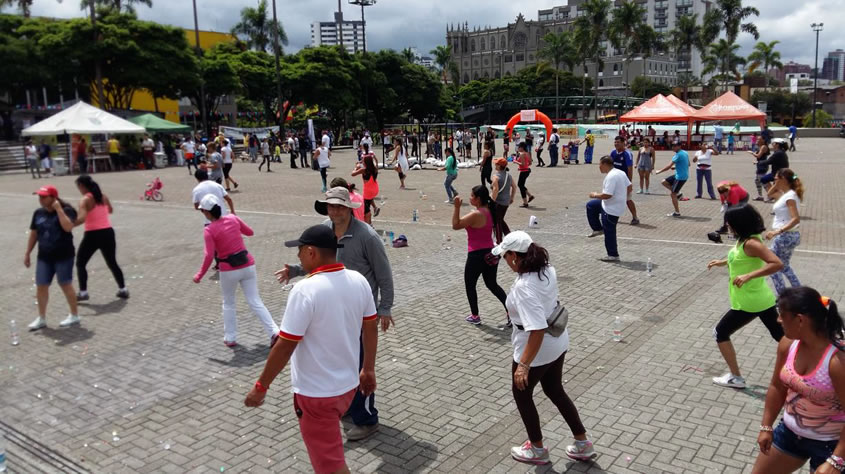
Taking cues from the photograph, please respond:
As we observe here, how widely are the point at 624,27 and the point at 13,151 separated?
57462 millimetres

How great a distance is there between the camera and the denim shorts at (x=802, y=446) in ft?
9.36

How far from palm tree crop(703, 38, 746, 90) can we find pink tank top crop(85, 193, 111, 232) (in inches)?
2990

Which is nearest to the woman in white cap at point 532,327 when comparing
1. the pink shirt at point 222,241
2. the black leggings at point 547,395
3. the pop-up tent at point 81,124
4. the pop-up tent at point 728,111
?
the black leggings at point 547,395

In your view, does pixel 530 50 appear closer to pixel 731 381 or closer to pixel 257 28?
pixel 257 28

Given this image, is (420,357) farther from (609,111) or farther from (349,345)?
(609,111)

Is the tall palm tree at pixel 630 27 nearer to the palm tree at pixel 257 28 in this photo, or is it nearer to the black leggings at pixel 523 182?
the palm tree at pixel 257 28

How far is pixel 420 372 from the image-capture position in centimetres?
588

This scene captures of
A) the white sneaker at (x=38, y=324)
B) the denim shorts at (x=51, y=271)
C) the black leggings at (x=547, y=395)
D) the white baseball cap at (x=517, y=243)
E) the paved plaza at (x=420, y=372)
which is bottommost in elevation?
the paved plaza at (x=420, y=372)

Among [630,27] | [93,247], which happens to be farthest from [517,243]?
[630,27]

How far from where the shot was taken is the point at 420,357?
6.25 m

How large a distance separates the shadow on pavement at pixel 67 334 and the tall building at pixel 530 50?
13831 centimetres

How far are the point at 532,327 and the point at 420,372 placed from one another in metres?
2.43

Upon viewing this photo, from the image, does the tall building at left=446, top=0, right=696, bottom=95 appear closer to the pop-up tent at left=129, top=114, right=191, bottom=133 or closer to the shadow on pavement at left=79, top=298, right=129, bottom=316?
the pop-up tent at left=129, top=114, right=191, bottom=133

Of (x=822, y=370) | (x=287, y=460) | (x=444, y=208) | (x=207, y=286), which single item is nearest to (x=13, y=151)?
(x=444, y=208)
